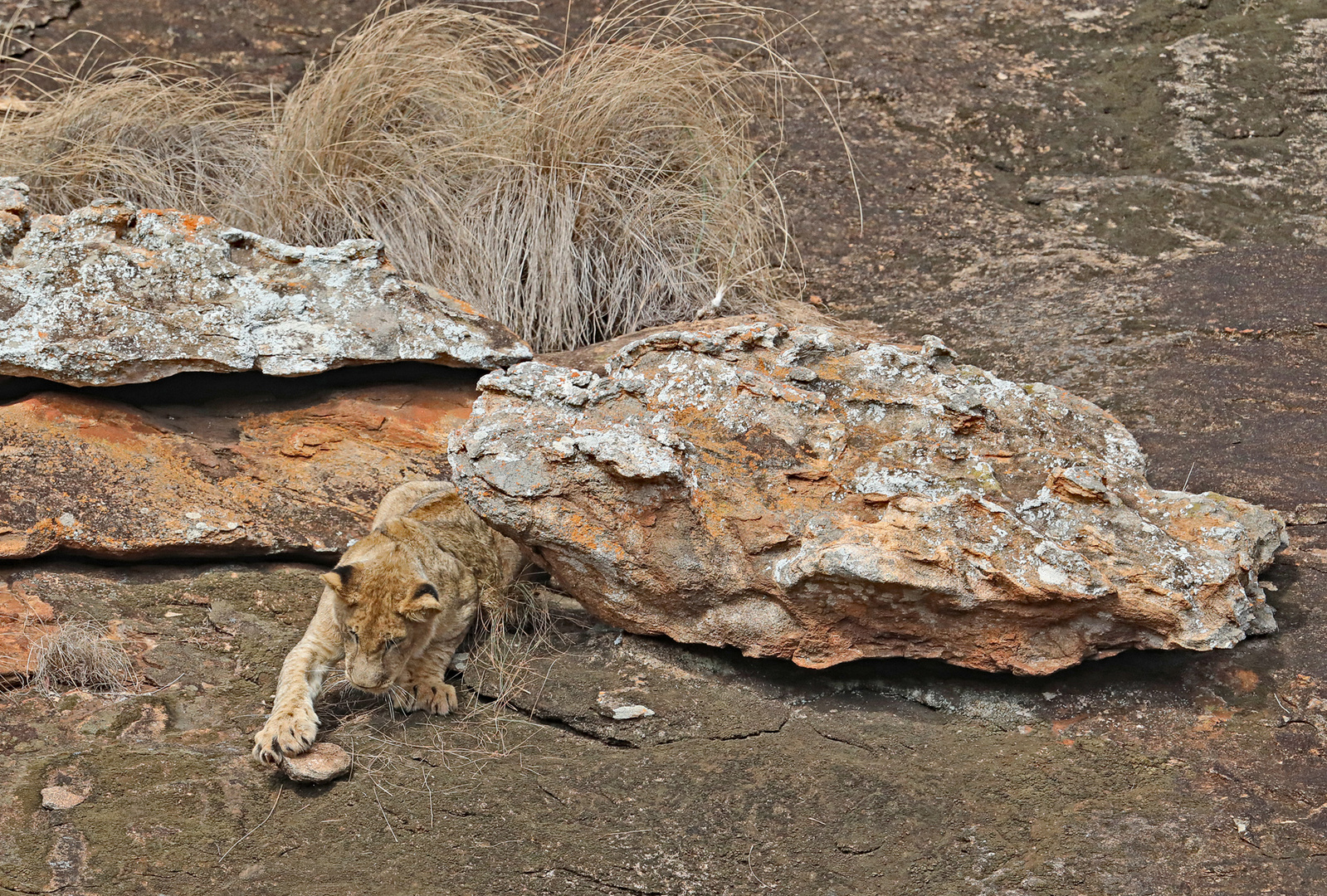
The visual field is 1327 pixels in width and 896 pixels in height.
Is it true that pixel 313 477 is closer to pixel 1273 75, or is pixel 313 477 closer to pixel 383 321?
pixel 383 321

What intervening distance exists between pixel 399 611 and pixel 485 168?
3389mm

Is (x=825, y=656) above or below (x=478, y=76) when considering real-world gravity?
below

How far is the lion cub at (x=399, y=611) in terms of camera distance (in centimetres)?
359

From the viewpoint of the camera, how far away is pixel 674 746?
3.54 meters

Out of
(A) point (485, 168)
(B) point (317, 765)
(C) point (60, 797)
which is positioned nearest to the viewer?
(C) point (60, 797)

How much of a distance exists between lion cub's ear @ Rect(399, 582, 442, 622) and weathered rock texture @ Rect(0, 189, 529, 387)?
146 cm

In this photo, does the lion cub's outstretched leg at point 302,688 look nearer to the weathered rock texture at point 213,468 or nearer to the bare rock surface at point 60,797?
the bare rock surface at point 60,797

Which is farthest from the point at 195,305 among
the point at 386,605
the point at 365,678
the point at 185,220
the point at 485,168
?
the point at 485,168

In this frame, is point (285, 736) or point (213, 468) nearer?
point (285, 736)

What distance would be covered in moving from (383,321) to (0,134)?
324 cm

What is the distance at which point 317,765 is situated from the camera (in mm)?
3387

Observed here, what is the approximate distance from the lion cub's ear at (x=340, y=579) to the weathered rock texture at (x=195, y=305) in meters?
1.32

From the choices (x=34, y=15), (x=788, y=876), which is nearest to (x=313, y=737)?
(x=788, y=876)

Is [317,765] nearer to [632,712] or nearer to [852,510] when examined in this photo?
[632,712]
